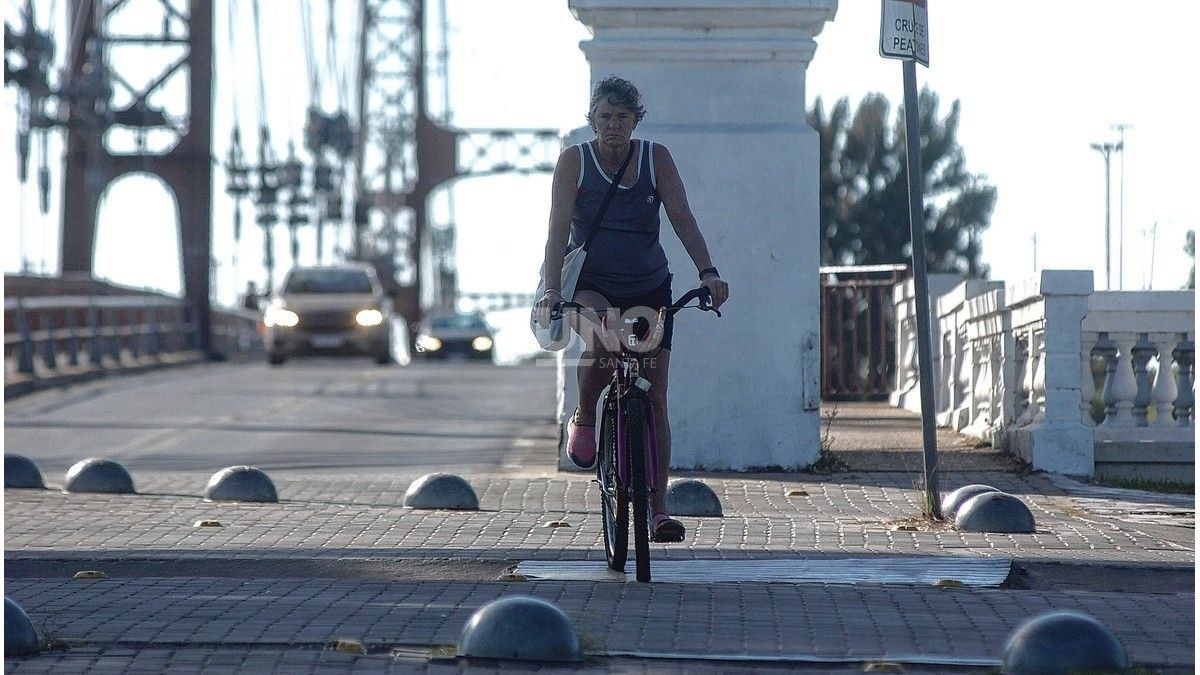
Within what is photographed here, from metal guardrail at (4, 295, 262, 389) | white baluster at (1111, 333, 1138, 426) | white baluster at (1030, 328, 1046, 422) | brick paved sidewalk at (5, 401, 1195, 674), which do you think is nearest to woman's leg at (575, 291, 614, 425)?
brick paved sidewalk at (5, 401, 1195, 674)

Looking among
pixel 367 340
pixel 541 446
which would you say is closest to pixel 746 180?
pixel 541 446

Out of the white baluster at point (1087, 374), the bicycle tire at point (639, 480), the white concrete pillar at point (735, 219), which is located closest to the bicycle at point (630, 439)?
the bicycle tire at point (639, 480)

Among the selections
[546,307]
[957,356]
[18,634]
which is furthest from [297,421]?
[18,634]

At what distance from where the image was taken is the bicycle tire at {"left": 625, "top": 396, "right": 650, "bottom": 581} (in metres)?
6.75

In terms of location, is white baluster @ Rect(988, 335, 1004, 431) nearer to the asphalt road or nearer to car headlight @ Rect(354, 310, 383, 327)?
the asphalt road

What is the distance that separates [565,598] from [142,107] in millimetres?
39805

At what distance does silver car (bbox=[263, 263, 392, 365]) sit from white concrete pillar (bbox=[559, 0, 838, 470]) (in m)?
23.4

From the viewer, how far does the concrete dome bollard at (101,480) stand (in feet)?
37.1

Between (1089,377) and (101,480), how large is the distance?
580 cm

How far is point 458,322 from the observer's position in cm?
5591

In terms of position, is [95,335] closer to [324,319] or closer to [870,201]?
[324,319]

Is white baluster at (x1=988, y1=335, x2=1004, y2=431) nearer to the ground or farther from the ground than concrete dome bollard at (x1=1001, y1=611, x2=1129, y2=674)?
farther from the ground

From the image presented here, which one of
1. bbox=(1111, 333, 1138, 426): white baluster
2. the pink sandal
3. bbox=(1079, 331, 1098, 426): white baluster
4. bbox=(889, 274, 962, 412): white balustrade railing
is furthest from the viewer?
bbox=(889, 274, 962, 412): white balustrade railing

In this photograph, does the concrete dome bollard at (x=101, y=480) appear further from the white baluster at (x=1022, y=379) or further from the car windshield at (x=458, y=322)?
the car windshield at (x=458, y=322)
